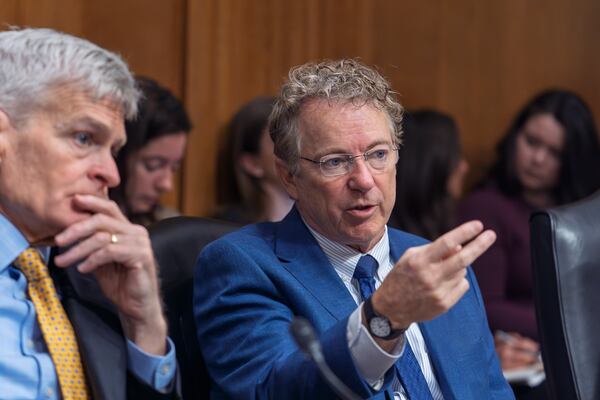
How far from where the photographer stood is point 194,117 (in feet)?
11.4

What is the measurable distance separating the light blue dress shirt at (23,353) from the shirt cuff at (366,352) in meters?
0.38

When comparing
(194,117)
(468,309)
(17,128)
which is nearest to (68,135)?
(17,128)

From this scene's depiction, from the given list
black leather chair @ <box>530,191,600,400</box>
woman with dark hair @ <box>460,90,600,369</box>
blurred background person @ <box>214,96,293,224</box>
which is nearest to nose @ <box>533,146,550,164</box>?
woman with dark hair @ <box>460,90,600,369</box>

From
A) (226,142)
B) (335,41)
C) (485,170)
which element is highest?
→ (335,41)

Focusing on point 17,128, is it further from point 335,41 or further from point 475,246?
point 335,41

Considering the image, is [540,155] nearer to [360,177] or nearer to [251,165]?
Result: [251,165]

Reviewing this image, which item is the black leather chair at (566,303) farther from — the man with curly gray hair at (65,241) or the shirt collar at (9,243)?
the shirt collar at (9,243)

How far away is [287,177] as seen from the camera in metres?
2.21

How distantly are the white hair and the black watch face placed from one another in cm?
66

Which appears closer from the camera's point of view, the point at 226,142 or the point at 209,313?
the point at 209,313

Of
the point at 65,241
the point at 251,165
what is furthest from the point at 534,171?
the point at 65,241

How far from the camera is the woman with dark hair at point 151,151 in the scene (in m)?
3.13

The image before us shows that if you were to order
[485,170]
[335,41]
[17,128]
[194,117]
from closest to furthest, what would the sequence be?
[17,128], [194,117], [335,41], [485,170]

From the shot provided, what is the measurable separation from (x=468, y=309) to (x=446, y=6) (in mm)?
2479
